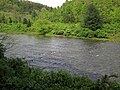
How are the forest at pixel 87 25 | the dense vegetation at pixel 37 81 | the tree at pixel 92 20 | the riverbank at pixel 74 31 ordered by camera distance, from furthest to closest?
1. the tree at pixel 92 20
2. the forest at pixel 87 25
3. the riverbank at pixel 74 31
4. the dense vegetation at pixel 37 81

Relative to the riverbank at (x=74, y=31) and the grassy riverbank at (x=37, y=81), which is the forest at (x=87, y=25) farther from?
the grassy riverbank at (x=37, y=81)

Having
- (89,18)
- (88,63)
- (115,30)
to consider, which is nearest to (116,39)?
(115,30)

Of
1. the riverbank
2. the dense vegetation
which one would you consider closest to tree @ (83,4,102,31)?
the riverbank

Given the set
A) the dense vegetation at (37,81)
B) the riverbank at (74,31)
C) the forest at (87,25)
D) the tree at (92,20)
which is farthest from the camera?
the tree at (92,20)

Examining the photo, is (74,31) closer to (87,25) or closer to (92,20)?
(87,25)

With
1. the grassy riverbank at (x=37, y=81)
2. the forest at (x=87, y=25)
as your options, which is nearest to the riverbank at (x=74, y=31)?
the forest at (x=87, y=25)

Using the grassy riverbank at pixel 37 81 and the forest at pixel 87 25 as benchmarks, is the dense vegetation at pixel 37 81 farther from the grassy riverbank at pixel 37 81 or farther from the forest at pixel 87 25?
the forest at pixel 87 25

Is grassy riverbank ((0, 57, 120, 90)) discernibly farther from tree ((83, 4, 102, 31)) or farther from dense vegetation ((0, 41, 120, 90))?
tree ((83, 4, 102, 31))

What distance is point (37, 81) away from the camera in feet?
48.4

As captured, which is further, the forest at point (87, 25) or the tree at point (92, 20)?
the tree at point (92, 20)

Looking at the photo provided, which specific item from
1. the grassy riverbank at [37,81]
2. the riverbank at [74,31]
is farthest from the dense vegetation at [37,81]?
the riverbank at [74,31]

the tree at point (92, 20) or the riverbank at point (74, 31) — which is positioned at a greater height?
the tree at point (92, 20)

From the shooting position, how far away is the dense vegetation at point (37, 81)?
13.5 m

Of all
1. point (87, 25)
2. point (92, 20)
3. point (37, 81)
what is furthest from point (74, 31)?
point (37, 81)
